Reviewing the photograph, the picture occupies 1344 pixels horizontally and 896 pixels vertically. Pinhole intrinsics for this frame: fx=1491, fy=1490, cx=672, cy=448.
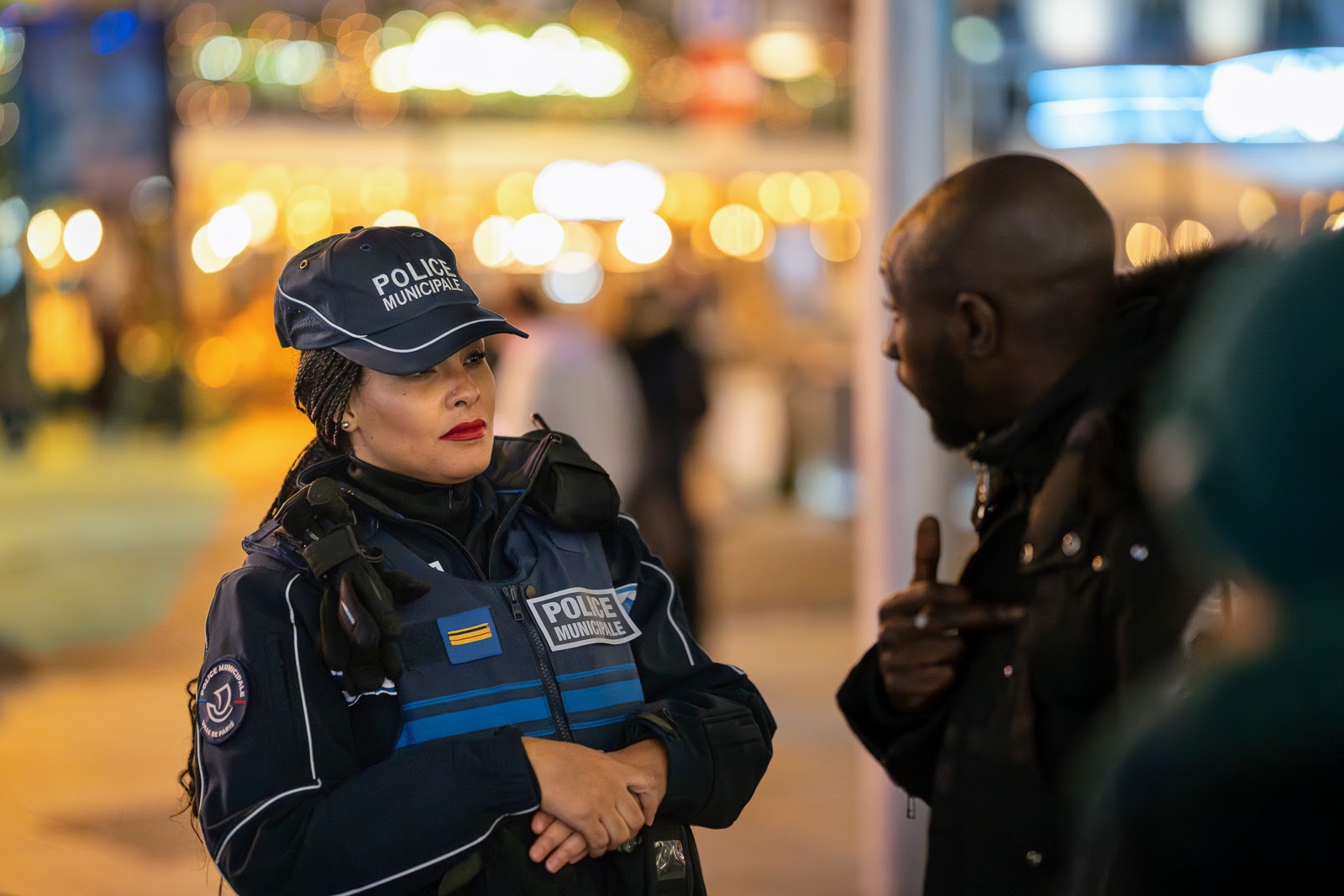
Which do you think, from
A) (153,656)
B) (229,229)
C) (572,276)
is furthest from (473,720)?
(572,276)

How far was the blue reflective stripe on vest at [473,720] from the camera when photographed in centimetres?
197

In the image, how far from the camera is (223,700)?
188 cm

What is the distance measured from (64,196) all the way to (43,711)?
387cm

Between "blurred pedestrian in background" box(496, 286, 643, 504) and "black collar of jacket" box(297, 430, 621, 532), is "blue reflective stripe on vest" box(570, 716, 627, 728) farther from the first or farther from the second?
"blurred pedestrian in background" box(496, 286, 643, 504)

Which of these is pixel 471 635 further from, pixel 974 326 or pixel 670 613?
pixel 974 326

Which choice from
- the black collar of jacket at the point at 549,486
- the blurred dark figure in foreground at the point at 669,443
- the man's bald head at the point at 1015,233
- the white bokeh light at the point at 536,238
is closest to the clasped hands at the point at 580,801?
the black collar of jacket at the point at 549,486

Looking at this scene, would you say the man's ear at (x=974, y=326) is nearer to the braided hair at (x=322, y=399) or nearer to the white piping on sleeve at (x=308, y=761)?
the braided hair at (x=322, y=399)

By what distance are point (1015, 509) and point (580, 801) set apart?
0.87m

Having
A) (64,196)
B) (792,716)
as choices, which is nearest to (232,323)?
(64,196)

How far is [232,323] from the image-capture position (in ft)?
69.9

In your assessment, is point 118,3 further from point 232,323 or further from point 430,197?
point 232,323

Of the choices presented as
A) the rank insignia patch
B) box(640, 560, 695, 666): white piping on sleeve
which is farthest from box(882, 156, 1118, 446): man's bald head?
the rank insignia patch

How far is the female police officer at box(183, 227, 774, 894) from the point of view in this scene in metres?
1.88

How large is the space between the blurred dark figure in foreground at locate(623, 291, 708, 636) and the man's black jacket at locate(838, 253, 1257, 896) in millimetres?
5440
